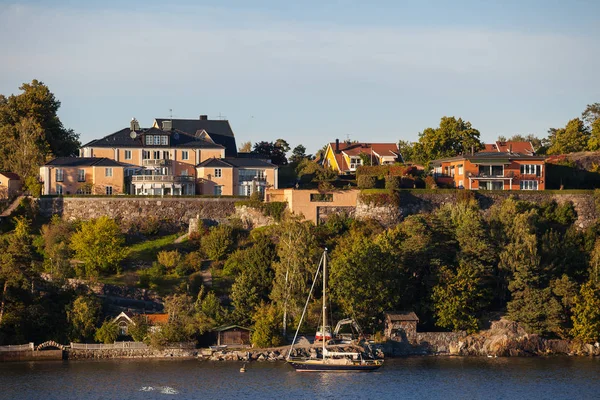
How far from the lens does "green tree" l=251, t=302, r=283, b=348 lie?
6562 cm

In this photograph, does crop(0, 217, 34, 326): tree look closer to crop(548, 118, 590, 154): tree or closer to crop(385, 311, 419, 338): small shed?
crop(385, 311, 419, 338): small shed

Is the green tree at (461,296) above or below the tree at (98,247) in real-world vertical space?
below

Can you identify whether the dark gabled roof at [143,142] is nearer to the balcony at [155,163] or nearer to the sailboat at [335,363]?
the balcony at [155,163]

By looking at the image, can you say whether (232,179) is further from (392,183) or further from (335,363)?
(335,363)

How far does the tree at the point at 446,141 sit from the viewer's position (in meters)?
100

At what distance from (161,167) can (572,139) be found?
42.2 metres

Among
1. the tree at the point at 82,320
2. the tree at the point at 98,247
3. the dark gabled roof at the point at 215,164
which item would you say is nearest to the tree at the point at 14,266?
the tree at the point at 82,320

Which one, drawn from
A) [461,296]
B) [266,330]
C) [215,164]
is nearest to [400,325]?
[461,296]

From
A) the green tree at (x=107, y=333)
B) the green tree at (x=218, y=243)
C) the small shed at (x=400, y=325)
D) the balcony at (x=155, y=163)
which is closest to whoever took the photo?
the green tree at (x=107, y=333)

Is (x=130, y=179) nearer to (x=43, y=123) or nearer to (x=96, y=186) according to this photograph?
(x=96, y=186)

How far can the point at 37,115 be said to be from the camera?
9612 centimetres

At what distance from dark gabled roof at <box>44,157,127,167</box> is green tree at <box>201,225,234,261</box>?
14.4 meters

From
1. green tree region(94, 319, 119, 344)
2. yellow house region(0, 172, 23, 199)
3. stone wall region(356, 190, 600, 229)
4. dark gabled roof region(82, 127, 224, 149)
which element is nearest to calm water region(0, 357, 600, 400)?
green tree region(94, 319, 119, 344)

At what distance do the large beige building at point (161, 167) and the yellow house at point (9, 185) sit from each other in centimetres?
222
